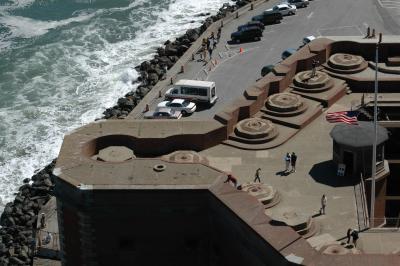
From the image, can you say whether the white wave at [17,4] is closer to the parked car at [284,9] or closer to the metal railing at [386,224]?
the parked car at [284,9]

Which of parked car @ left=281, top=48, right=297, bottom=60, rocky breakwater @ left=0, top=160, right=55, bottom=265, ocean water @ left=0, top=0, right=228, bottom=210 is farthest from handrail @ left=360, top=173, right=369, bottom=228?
parked car @ left=281, top=48, right=297, bottom=60

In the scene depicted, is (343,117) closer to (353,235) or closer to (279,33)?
(353,235)

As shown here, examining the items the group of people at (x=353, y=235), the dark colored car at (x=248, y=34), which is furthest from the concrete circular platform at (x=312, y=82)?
the dark colored car at (x=248, y=34)

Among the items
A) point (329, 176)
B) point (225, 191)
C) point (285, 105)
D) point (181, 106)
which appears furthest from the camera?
point (181, 106)

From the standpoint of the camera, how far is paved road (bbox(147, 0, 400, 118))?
297 feet

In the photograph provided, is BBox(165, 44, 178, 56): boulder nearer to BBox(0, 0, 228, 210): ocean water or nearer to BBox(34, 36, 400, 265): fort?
BBox(0, 0, 228, 210): ocean water

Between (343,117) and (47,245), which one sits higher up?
(343,117)

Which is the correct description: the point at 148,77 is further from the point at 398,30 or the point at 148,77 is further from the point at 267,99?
the point at 267,99

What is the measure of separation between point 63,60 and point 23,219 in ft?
131

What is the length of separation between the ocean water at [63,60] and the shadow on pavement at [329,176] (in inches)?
1539

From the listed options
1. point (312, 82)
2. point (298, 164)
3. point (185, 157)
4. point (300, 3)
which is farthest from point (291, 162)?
point (300, 3)

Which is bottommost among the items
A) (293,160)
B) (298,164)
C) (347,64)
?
(298,164)

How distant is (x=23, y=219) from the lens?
77.2 m

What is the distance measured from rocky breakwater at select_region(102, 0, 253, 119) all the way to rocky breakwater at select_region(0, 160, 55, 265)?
36.2 ft
